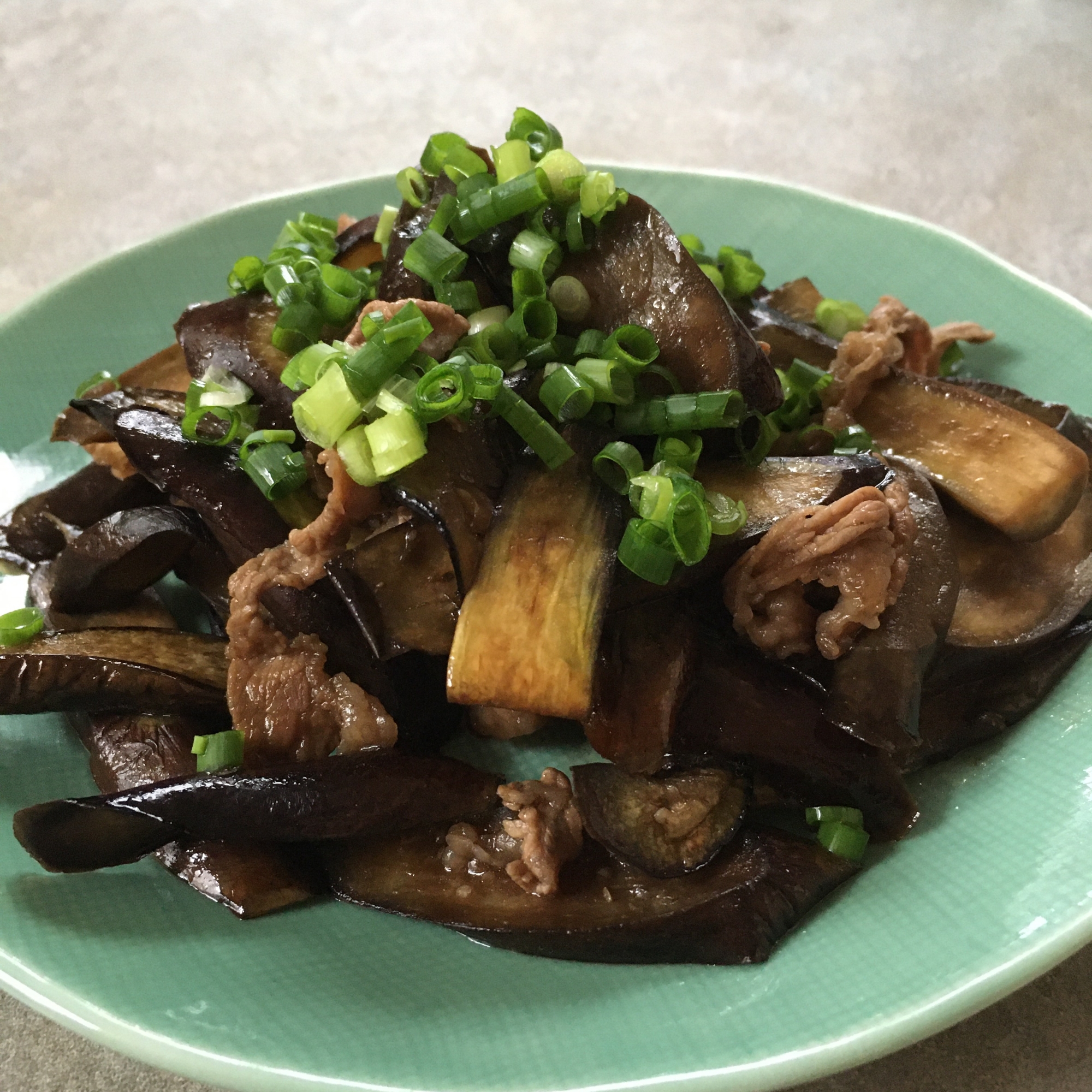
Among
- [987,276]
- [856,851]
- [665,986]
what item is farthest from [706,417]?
[987,276]

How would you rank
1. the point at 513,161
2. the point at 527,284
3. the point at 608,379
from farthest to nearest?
the point at 513,161
the point at 527,284
the point at 608,379

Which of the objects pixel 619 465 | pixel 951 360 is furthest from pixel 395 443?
pixel 951 360

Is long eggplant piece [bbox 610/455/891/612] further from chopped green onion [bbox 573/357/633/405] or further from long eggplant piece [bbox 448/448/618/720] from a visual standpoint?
chopped green onion [bbox 573/357/633/405]

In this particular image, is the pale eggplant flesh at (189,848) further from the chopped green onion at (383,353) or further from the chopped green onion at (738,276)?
the chopped green onion at (738,276)

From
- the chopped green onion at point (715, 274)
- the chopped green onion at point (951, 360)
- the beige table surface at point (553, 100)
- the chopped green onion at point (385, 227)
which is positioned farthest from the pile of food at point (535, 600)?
the beige table surface at point (553, 100)

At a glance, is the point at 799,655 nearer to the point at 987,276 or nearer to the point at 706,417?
the point at 706,417

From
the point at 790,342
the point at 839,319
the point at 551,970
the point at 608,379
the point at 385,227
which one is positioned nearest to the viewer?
the point at 551,970

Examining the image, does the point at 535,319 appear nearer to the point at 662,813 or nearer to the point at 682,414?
the point at 682,414

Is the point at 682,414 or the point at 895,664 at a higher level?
the point at 682,414
